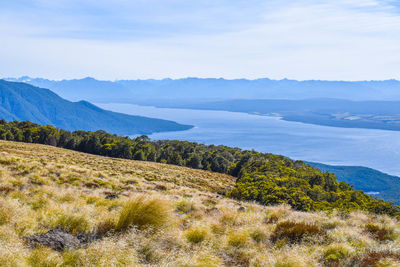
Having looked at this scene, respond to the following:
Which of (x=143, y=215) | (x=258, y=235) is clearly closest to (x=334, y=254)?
(x=258, y=235)

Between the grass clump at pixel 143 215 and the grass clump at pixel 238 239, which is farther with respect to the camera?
the grass clump at pixel 143 215

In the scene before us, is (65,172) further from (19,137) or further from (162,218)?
(19,137)

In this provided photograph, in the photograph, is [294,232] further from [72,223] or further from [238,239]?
[72,223]

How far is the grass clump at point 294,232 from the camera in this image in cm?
715

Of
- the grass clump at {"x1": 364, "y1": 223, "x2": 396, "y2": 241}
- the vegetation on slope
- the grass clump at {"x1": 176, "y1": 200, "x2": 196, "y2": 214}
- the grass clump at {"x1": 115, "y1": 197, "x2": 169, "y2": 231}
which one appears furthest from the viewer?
the vegetation on slope

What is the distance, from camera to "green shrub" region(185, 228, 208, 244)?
657 centimetres

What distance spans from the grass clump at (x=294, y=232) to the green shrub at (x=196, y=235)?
1.75m

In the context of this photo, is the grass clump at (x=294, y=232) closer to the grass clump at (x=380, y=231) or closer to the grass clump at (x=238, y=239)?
the grass clump at (x=238, y=239)

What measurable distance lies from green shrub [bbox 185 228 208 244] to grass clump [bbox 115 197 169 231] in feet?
2.12

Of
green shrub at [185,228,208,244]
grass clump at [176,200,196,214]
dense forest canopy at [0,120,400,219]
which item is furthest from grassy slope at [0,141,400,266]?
dense forest canopy at [0,120,400,219]

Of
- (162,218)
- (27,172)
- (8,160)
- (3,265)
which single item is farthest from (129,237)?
(8,160)

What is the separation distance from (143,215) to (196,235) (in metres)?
1.29

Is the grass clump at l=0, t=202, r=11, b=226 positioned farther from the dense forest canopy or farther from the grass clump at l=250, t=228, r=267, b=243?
the dense forest canopy

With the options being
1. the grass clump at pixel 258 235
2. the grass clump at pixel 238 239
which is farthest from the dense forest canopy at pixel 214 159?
the grass clump at pixel 238 239
